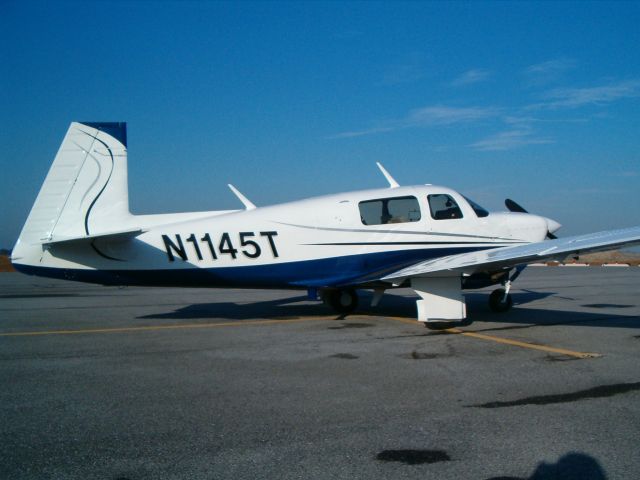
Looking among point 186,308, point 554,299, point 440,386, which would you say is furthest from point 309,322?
point 554,299

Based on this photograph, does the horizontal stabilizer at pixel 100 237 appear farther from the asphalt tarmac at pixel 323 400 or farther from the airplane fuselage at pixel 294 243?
the asphalt tarmac at pixel 323 400

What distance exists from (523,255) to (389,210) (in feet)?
9.78

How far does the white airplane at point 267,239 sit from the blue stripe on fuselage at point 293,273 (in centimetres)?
2

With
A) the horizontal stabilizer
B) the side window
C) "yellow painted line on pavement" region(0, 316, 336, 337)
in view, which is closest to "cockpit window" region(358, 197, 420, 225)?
the side window

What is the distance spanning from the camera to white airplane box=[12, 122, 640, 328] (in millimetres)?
10055

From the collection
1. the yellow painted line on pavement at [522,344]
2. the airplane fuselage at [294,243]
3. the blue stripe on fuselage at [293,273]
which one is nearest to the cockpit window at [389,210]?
the airplane fuselage at [294,243]

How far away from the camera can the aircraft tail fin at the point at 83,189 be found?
10055 millimetres

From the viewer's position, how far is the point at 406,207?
437 inches

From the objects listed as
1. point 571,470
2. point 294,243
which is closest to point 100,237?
point 294,243

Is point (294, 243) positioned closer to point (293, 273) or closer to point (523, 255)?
point (293, 273)

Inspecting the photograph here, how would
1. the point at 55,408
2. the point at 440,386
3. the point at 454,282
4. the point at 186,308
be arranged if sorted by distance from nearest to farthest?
the point at 55,408
the point at 440,386
the point at 454,282
the point at 186,308

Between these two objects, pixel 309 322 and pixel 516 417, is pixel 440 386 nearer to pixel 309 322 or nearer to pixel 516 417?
pixel 516 417

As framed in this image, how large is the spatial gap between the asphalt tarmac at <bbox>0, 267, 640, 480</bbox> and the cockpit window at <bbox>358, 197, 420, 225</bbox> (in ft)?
6.67

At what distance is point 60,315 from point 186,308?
289 cm
